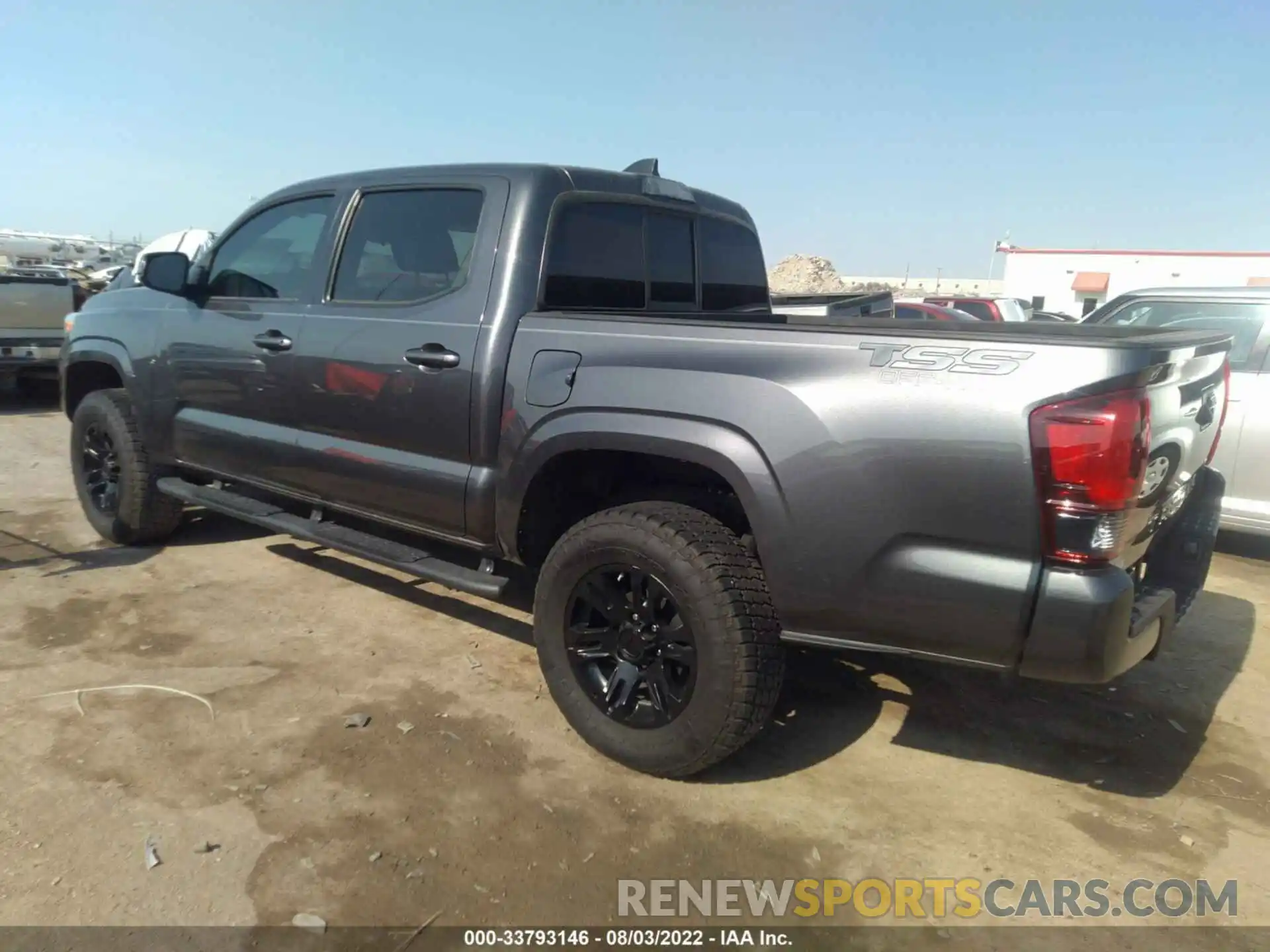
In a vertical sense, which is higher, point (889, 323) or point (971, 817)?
point (889, 323)

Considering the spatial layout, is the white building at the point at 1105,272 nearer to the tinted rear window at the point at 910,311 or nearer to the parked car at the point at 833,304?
the tinted rear window at the point at 910,311

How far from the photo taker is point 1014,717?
3.46 metres

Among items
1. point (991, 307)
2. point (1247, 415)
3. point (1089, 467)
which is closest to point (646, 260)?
point (1089, 467)

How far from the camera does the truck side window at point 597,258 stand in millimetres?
3330

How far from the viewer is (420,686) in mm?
3473

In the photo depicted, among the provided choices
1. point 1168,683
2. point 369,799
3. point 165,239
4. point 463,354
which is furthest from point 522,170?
point 165,239

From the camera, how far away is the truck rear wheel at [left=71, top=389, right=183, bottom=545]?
4809mm

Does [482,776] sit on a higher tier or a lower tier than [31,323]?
lower

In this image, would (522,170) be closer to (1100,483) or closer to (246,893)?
(1100,483)

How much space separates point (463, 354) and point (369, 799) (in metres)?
1.53

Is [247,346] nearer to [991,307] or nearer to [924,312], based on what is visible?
[924,312]

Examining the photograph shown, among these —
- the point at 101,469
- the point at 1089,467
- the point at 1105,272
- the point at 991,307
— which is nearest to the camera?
the point at 1089,467

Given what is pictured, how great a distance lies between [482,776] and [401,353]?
1.59m

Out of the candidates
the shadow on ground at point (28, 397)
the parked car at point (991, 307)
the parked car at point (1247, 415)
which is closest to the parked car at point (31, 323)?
the shadow on ground at point (28, 397)
